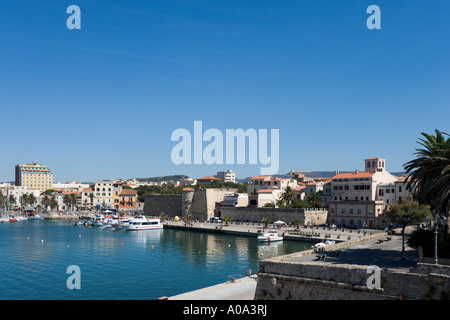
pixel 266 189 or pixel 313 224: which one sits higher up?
pixel 266 189

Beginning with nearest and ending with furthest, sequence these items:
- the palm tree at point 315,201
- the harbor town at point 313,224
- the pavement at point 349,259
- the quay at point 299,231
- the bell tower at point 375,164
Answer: the harbor town at point 313,224 → the pavement at point 349,259 → the quay at point 299,231 → the palm tree at point 315,201 → the bell tower at point 375,164

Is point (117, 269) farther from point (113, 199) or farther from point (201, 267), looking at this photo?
point (113, 199)

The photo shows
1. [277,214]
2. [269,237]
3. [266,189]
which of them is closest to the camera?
[269,237]

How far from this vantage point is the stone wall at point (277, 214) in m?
77.2

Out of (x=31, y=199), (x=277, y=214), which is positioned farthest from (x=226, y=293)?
(x=31, y=199)

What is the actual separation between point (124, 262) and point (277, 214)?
41.6 meters

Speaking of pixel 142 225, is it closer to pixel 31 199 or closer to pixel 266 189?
pixel 266 189

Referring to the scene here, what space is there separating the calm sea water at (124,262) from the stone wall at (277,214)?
14.0 m

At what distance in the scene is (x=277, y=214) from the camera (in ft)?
270

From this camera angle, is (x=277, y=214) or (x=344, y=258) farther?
(x=277, y=214)

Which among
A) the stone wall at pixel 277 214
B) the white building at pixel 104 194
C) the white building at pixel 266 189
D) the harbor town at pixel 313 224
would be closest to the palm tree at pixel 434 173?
the harbor town at pixel 313 224

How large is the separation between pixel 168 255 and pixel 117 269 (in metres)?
10.6

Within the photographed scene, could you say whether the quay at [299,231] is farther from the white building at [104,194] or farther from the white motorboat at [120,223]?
the white building at [104,194]

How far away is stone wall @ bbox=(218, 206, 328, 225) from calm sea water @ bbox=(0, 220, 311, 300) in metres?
14.0
